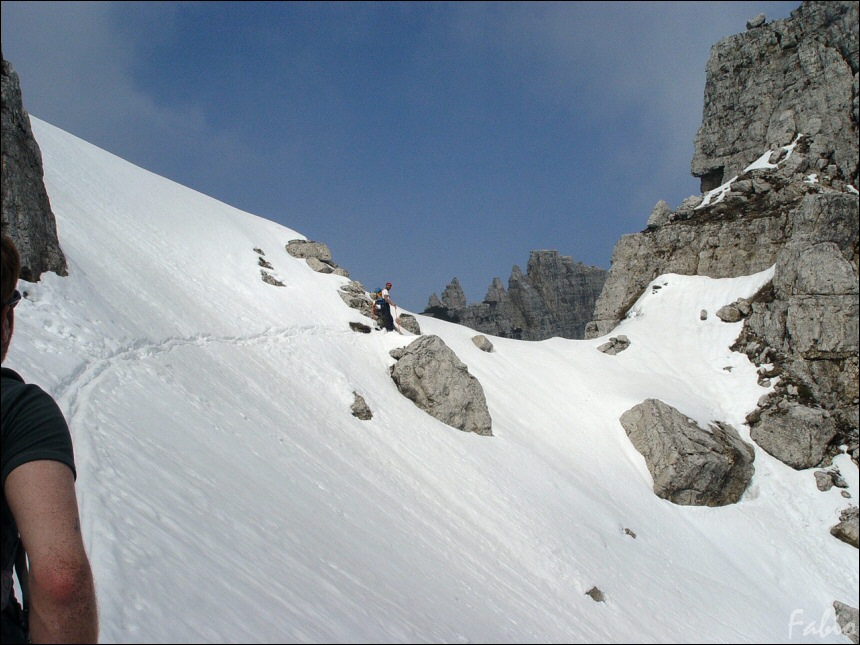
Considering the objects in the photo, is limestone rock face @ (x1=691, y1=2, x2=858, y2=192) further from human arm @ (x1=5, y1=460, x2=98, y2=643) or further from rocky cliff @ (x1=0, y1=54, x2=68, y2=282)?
human arm @ (x1=5, y1=460, x2=98, y2=643)

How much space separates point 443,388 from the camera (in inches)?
1127

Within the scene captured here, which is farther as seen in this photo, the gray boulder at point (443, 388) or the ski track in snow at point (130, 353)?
the gray boulder at point (443, 388)

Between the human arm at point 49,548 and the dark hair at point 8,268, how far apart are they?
36.9 inches

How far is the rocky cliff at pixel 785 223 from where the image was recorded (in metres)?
40.6

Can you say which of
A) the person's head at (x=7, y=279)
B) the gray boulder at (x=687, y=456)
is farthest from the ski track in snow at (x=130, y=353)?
the gray boulder at (x=687, y=456)

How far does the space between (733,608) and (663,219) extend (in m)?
46.9

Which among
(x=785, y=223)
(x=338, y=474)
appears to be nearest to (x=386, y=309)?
(x=338, y=474)

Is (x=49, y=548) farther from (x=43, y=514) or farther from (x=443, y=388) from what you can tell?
(x=443, y=388)

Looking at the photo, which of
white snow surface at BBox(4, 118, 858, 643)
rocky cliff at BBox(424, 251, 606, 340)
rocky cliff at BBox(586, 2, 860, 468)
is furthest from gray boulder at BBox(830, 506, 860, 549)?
rocky cliff at BBox(424, 251, 606, 340)

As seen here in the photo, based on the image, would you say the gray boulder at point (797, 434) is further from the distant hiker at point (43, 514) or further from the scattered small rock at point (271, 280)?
the distant hiker at point (43, 514)

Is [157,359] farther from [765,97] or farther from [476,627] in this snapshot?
[765,97]

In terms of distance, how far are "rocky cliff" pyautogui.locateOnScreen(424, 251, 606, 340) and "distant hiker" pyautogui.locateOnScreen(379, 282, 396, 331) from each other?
93.8 m

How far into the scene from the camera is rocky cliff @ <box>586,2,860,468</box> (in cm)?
4059

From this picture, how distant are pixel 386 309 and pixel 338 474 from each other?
17263 mm
